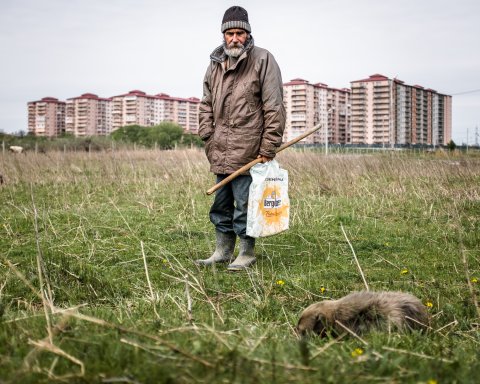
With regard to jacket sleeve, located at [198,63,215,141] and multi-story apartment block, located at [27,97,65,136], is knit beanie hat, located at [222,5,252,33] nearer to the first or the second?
jacket sleeve, located at [198,63,215,141]

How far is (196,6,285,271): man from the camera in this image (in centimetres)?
449

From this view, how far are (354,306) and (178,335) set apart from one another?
1.11m

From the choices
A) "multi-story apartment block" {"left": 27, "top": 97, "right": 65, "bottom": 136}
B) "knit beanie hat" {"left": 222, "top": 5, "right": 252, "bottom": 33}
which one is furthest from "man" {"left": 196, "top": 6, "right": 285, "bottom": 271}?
"multi-story apartment block" {"left": 27, "top": 97, "right": 65, "bottom": 136}

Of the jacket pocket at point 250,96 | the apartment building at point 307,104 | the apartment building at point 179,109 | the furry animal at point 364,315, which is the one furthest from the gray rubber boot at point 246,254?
the apartment building at point 179,109

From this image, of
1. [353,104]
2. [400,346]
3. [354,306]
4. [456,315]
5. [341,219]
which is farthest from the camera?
[353,104]

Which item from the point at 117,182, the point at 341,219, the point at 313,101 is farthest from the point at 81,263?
the point at 313,101

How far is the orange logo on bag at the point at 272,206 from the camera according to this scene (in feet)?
14.8

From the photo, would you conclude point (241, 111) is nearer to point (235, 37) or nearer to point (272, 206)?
point (235, 37)

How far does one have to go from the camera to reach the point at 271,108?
14.7 ft

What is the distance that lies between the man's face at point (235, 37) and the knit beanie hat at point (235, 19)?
0.04m

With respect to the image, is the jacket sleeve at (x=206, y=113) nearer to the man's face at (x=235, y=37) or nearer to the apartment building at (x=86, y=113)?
the man's face at (x=235, y=37)

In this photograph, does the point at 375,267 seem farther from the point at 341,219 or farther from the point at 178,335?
the point at 178,335

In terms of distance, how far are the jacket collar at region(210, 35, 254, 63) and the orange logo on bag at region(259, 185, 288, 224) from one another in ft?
4.11

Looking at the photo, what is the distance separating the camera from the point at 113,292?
11.8ft
